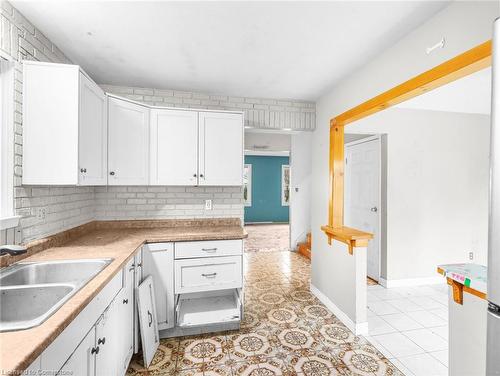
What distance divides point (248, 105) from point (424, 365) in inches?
117

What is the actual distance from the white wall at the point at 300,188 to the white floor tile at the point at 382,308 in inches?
96.5

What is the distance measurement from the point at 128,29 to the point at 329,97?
2082 millimetres

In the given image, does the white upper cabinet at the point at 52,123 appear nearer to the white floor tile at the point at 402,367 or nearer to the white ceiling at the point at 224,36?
the white ceiling at the point at 224,36

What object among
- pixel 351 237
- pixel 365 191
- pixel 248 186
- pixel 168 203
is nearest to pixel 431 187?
pixel 365 191

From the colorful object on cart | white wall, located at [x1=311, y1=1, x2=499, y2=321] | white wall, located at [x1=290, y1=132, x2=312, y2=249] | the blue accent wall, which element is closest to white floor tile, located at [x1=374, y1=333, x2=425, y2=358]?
white wall, located at [x1=311, y1=1, x2=499, y2=321]

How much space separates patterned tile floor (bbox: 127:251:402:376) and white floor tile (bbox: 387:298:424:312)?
0.83 m

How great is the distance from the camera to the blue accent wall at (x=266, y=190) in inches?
335

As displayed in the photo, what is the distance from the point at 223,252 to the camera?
2.43 meters

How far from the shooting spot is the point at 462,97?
2.88 m

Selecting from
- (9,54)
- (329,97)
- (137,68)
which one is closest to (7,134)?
(9,54)

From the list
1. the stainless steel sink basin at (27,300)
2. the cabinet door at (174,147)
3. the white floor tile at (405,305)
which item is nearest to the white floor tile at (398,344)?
the white floor tile at (405,305)

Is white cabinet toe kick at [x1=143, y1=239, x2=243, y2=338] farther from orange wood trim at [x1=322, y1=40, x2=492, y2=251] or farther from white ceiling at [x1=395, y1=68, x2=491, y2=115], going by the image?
white ceiling at [x1=395, y1=68, x2=491, y2=115]

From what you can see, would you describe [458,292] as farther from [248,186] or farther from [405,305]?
[248,186]

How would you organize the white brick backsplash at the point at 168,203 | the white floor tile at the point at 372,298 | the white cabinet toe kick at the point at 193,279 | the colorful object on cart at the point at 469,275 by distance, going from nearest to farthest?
the colorful object on cart at the point at 469,275, the white cabinet toe kick at the point at 193,279, the white brick backsplash at the point at 168,203, the white floor tile at the point at 372,298
